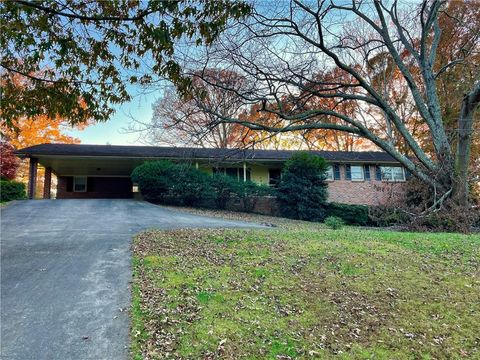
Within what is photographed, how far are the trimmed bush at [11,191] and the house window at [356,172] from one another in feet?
68.9

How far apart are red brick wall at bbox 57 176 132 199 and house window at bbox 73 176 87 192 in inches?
11.4

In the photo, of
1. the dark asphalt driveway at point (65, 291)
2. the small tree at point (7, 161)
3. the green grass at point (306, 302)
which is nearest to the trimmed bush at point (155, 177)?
the dark asphalt driveway at point (65, 291)

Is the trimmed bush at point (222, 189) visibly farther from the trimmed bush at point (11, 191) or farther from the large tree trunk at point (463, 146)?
the large tree trunk at point (463, 146)

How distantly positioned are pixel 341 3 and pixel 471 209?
329 inches

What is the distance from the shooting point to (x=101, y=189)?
2595 cm

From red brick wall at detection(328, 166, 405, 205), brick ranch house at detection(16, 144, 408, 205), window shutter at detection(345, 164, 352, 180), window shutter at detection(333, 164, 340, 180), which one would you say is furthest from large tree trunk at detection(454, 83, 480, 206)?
window shutter at detection(345, 164, 352, 180)

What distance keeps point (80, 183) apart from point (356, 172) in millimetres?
20991

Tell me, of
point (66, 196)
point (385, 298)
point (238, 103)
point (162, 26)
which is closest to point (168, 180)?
point (238, 103)

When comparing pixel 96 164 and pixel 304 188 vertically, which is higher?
pixel 96 164

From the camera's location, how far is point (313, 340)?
155 inches

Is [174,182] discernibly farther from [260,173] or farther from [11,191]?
[11,191]

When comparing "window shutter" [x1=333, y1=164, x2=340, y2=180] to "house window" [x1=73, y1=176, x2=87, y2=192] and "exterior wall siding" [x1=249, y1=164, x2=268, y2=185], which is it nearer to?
"exterior wall siding" [x1=249, y1=164, x2=268, y2=185]

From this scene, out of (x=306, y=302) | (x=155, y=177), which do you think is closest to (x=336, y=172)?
(x=155, y=177)

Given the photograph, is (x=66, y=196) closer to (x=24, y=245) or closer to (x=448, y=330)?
(x=24, y=245)
